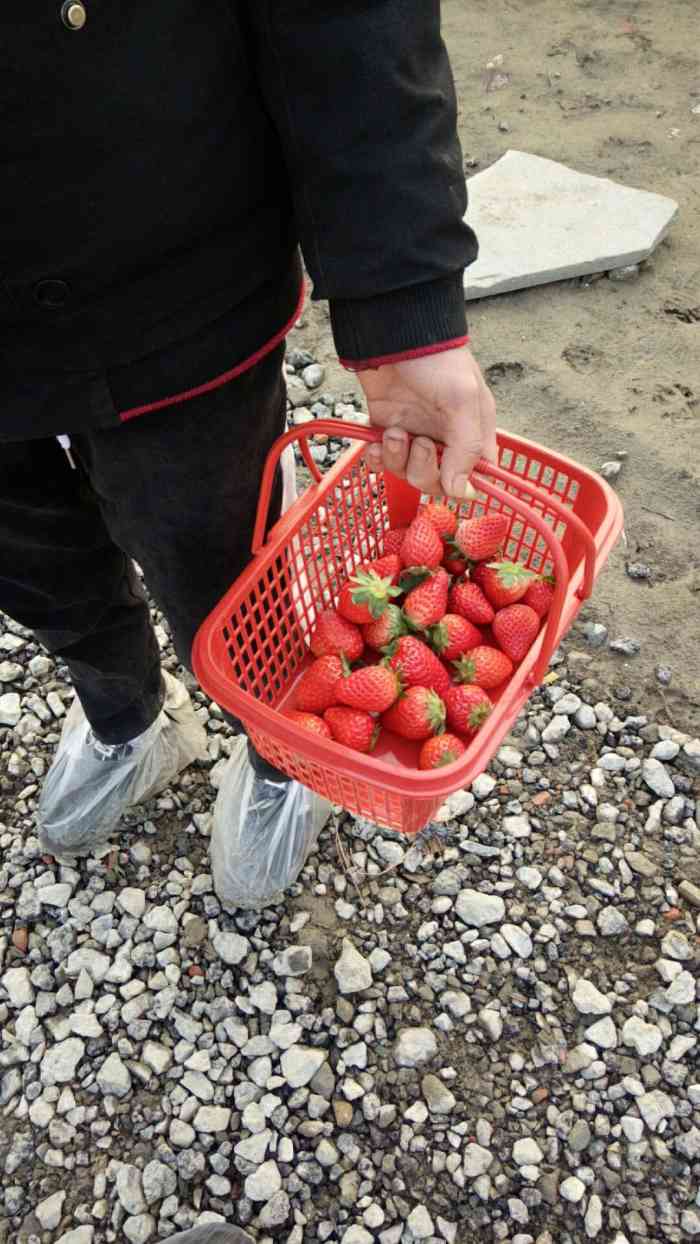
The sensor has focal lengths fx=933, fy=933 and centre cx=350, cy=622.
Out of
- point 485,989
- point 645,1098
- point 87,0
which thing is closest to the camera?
point 87,0

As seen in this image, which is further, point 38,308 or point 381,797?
point 381,797

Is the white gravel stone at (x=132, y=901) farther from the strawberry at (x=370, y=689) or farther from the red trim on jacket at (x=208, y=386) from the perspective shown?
the red trim on jacket at (x=208, y=386)

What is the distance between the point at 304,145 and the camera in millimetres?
968

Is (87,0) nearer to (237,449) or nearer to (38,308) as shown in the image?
(38,308)

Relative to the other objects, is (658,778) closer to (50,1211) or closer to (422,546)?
(422,546)

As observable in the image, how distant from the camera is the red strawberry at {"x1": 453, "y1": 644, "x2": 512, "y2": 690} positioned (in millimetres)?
Result: 1521

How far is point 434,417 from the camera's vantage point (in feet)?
3.67

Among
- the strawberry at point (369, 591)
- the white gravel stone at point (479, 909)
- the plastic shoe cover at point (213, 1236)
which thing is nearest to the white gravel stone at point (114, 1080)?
the plastic shoe cover at point (213, 1236)

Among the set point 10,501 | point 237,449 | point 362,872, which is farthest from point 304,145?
point 362,872

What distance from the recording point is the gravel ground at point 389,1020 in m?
1.47

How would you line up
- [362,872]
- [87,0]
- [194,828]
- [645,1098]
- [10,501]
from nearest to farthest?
[87,0] → [10,501] → [645,1098] → [362,872] → [194,828]

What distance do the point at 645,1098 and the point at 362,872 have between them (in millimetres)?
606

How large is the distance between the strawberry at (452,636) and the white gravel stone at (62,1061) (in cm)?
94

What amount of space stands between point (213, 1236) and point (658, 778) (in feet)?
3.66
